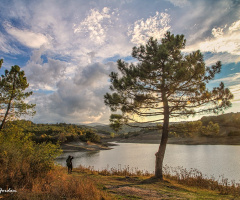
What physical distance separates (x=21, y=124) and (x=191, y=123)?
1735 cm

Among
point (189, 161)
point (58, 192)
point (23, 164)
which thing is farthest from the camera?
point (189, 161)

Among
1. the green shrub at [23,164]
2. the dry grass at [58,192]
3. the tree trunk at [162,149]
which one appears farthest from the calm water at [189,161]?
the dry grass at [58,192]

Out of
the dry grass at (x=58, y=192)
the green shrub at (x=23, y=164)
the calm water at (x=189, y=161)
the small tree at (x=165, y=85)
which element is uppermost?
the small tree at (x=165, y=85)

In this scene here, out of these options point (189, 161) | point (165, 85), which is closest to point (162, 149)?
point (165, 85)

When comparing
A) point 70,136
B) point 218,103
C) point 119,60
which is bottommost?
point 70,136

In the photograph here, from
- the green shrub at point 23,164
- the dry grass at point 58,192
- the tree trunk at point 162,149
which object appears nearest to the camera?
the dry grass at point 58,192

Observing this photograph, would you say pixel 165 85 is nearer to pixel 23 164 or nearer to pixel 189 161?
pixel 23 164

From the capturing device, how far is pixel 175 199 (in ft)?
29.2

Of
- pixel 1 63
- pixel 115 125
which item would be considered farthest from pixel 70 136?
pixel 115 125

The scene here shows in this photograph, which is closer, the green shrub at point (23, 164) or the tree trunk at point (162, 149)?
the green shrub at point (23, 164)

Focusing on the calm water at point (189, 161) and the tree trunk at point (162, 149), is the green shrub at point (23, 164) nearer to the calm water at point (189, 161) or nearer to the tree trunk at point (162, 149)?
the tree trunk at point (162, 149)

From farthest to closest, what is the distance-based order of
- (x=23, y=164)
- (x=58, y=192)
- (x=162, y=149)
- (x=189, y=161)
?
(x=189, y=161)
(x=162, y=149)
(x=23, y=164)
(x=58, y=192)

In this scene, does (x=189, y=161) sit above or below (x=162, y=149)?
below

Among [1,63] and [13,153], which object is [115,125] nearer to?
[13,153]
